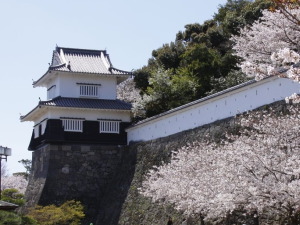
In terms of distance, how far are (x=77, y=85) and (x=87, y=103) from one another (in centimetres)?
119

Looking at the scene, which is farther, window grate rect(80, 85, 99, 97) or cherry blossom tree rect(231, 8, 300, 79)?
window grate rect(80, 85, 99, 97)

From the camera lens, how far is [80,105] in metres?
26.5

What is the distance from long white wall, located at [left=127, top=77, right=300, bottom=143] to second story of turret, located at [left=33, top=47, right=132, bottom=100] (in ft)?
11.6

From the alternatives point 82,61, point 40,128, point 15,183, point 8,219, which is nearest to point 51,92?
point 40,128

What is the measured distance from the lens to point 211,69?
1121 inches

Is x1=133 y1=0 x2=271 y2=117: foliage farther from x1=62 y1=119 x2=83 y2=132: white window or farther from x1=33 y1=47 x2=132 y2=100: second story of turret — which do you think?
x1=62 y1=119 x2=83 y2=132: white window

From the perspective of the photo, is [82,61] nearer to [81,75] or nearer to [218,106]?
[81,75]

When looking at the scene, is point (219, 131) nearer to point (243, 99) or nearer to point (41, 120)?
point (243, 99)

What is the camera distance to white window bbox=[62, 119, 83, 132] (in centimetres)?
2636

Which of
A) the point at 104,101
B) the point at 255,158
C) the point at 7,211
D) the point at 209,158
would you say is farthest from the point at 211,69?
the point at 255,158

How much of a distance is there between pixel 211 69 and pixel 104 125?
576 centimetres

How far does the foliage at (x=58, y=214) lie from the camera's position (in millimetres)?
22328

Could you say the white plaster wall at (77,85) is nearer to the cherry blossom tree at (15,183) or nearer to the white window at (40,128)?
the white window at (40,128)

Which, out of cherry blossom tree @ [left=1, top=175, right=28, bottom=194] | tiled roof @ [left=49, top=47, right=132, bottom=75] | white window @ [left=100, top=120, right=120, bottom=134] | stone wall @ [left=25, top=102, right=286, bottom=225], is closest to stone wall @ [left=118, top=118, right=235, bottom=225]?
stone wall @ [left=25, top=102, right=286, bottom=225]
